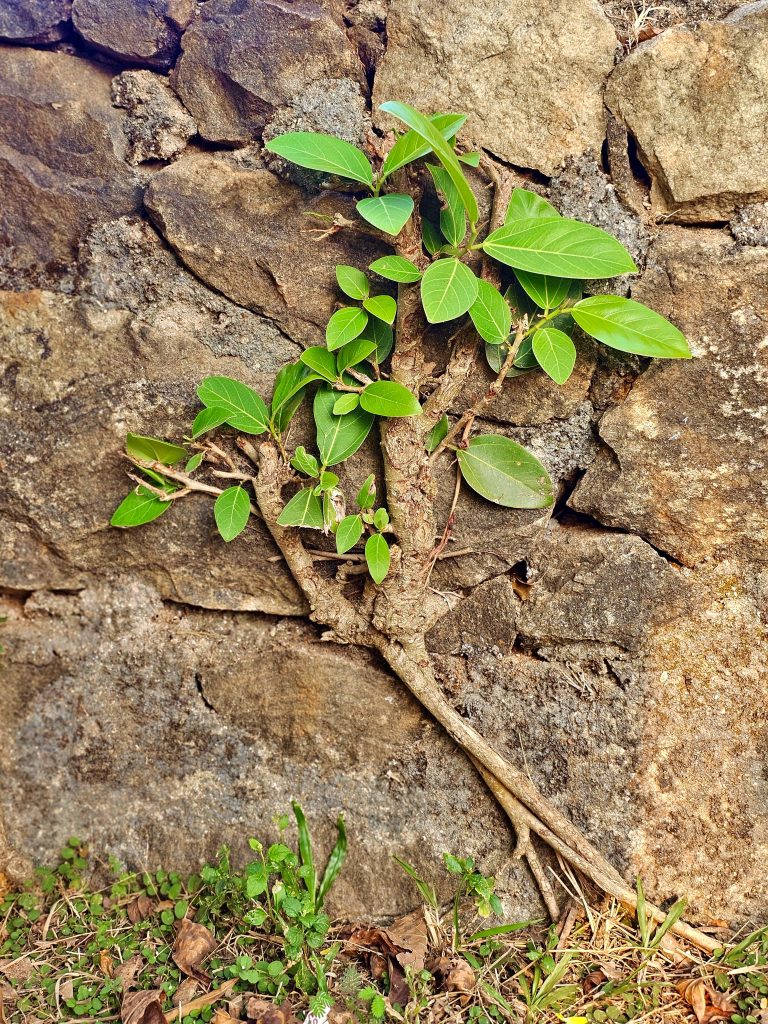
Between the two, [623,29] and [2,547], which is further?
[2,547]

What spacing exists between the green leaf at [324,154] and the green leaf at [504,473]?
1.95ft

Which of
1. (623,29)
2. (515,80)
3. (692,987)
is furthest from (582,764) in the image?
(623,29)

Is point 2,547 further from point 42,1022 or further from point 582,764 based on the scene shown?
point 582,764

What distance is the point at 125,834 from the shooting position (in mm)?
1770

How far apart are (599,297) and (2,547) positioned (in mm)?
1465

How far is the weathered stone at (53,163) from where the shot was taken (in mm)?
1626

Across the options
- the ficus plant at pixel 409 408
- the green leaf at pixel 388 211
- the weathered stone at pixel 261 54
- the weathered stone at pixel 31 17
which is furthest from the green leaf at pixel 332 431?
the weathered stone at pixel 31 17

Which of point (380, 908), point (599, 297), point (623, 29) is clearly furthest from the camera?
point (380, 908)

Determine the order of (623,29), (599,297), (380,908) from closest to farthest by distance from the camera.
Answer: (599,297)
(623,29)
(380,908)

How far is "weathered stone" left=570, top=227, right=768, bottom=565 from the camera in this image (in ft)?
5.01

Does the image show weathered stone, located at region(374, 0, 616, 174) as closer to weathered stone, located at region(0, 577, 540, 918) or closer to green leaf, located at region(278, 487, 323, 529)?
green leaf, located at region(278, 487, 323, 529)

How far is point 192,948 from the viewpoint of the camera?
156 cm

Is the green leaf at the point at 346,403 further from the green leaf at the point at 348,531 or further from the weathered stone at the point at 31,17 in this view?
the weathered stone at the point at 31,17

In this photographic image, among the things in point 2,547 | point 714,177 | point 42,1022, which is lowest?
point 42,1022
